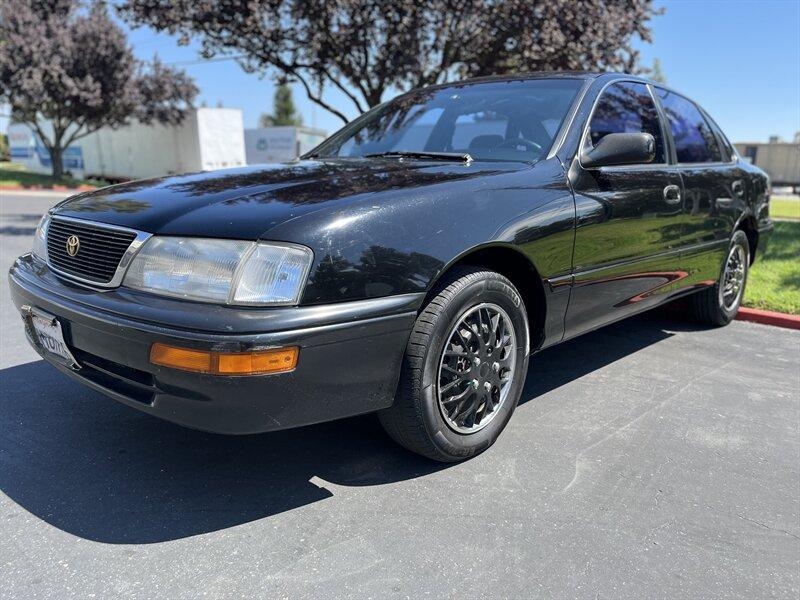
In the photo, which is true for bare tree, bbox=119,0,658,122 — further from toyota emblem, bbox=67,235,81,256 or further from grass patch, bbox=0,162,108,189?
grass patch, bbox=0,162,108,189

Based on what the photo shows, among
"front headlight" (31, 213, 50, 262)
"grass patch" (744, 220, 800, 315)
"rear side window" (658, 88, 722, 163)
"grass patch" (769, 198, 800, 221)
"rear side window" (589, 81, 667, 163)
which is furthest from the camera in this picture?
"grass patch" (769, 198, 800, 221)

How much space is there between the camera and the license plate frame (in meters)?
2.43

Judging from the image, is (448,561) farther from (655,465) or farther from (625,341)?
(625,341)

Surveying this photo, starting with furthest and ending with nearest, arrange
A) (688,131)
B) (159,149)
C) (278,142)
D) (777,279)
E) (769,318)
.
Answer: (159,149) < (278,142) < (777,279) < (769,318) < (688,131)

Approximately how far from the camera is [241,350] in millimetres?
1987

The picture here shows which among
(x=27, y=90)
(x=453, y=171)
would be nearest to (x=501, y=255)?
(x=453, y=171)

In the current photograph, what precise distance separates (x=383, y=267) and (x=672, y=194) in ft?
7.56

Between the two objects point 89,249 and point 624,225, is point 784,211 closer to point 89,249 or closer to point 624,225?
point 624,225

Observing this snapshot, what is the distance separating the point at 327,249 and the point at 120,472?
133cm

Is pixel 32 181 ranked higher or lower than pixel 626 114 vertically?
lower

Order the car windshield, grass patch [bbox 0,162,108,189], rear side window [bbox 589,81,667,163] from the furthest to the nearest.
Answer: grass patch [bbox 0,162,108,189]
rear side window [bbox 589,81,667,163]
the car windshield

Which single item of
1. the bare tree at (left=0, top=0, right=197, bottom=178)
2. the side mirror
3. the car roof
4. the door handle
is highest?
the bare tree at (left=0, top=0, right=197, bottom=178)

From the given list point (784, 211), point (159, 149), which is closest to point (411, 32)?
point (784, 211)

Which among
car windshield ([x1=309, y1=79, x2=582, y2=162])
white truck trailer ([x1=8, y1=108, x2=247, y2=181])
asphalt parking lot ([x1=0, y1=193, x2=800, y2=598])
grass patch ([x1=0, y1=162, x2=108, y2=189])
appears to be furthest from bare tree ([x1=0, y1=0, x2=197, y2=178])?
asphalt parking lot ([x1=0, y1=193, x2=800, y2=598])
